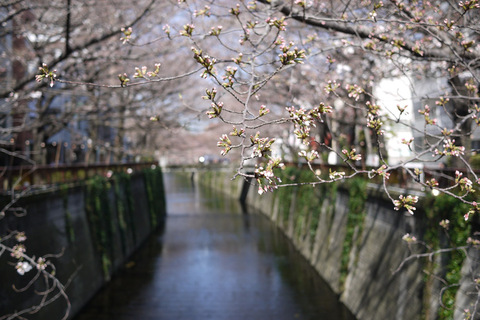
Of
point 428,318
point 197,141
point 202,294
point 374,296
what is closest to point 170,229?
point 202,294

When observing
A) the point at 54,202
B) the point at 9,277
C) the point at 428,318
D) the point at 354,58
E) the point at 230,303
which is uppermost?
the point at 354,58

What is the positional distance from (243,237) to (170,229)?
654cm

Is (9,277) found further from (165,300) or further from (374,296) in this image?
(374,296)

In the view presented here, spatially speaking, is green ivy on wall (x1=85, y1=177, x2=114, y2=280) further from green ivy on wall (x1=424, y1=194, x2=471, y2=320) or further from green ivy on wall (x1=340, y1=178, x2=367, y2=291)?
green ivy on wall (x1=424, y1=194, x2=471, y2=320)

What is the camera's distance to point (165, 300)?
1670 cm

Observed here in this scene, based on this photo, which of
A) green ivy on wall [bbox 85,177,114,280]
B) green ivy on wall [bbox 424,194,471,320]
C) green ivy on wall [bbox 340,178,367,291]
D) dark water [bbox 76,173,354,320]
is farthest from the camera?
green ivy on wall [bbox 85,177,114,280]

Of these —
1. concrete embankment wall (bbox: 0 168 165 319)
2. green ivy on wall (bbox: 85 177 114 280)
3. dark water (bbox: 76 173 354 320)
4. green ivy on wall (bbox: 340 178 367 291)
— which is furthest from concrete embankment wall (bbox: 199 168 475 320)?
green ivy on wall (bbox: 85 177 114 280)

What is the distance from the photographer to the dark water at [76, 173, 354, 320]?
1529cm

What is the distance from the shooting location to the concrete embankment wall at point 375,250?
9.74 m

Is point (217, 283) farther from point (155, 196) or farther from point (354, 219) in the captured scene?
point (155, 196)

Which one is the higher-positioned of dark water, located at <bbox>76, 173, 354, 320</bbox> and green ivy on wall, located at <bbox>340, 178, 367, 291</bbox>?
green ivy on wall, located at <bbox>340, 178, 367, 291</bbox>

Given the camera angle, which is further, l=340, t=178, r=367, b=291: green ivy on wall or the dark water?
l=340, t=178, r=367, b=291: green ivy on wall

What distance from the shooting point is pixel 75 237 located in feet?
50.6

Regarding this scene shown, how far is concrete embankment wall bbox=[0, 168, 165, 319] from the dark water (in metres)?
0.96
